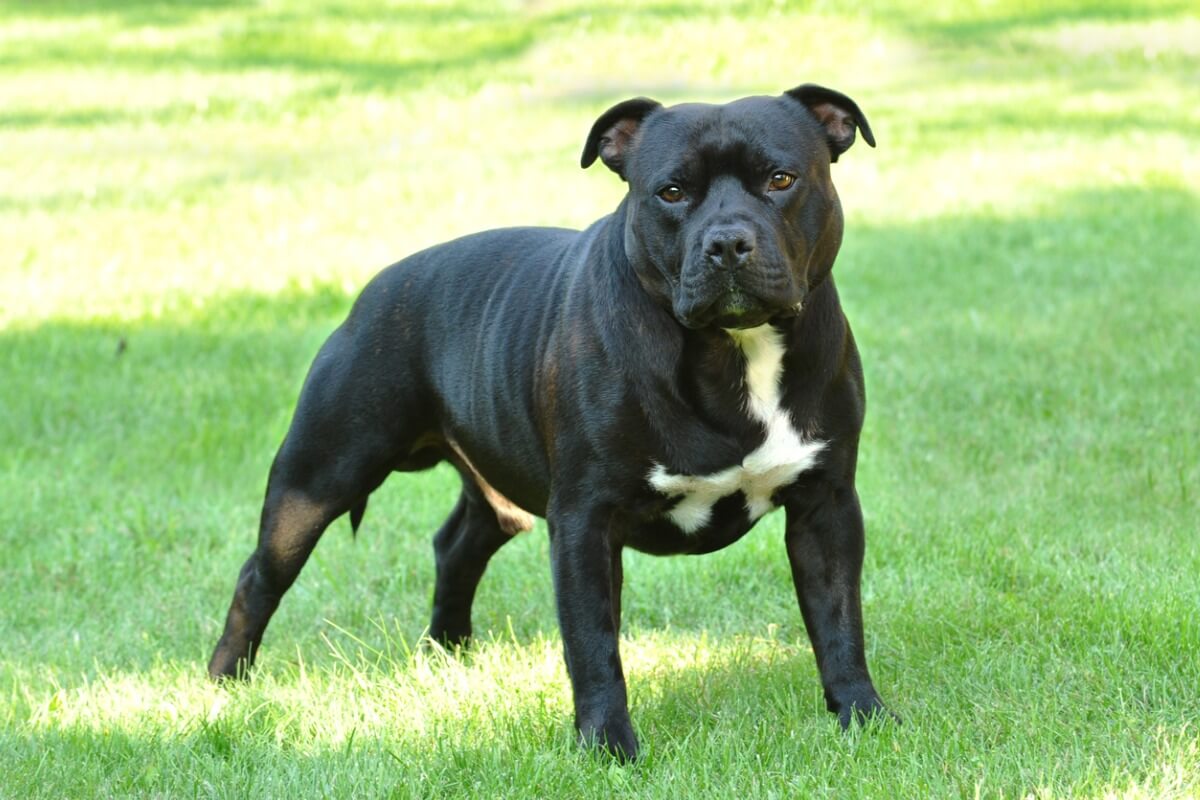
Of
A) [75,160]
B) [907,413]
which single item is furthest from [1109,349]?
[75,160]

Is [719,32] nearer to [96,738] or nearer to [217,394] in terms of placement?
[217,394]

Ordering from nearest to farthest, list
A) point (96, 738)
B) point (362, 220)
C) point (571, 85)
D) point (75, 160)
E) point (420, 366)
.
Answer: point (96, 738), point (420, 366), point (362, 220), point (75, 160), point (571, 85)

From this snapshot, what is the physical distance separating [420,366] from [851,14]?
56.8ft

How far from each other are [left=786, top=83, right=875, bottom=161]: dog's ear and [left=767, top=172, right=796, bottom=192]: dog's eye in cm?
33

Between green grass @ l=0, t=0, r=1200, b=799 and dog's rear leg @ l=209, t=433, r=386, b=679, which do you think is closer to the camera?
green grass @ l=0, t=0, r=1200, b=799

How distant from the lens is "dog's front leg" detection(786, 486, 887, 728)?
4477 millimetres

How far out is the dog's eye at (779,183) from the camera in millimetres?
4191

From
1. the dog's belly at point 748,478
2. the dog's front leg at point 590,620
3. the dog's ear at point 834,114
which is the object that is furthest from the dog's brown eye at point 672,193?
the dog's front leg at point 590,620

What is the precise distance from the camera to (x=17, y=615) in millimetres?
6309

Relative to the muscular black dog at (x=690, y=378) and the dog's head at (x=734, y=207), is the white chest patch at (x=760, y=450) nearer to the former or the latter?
the muscular black dog at (x=690, y=378)

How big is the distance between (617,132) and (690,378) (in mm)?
814

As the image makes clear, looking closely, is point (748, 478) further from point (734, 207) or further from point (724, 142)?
point (724, 142)

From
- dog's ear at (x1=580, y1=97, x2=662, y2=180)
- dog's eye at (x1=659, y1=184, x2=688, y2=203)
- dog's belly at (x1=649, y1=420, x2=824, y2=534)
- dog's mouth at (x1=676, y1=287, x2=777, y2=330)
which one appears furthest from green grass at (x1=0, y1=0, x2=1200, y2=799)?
dog's ear at (x1=580, y1=97, x2=662, y2=180)

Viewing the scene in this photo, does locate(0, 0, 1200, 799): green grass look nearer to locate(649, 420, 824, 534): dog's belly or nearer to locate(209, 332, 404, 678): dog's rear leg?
locate(209, 332, 404, 678): dog's rear leg
